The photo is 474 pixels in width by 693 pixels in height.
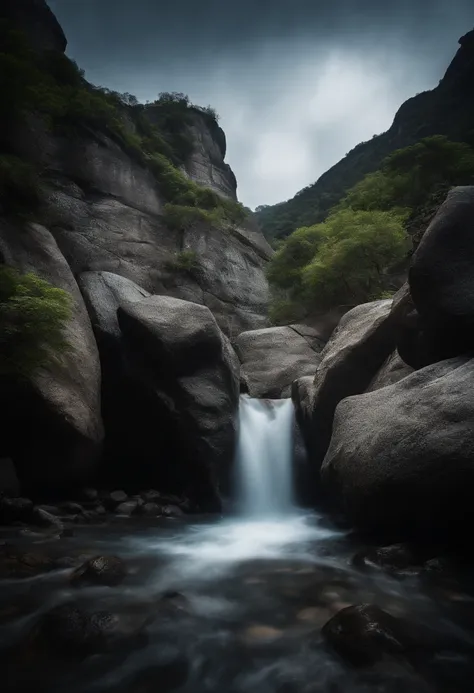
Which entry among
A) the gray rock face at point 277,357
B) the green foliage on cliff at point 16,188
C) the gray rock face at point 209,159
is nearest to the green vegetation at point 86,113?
the green foliage on cliff at point 16,188

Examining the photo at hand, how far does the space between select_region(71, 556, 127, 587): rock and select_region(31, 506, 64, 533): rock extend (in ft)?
8.68

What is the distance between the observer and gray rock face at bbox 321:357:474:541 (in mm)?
4930

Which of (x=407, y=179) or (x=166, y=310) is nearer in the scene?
(x=166, y=310)

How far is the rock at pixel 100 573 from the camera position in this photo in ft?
15.4

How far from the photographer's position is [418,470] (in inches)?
203

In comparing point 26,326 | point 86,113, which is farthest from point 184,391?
point 86,113

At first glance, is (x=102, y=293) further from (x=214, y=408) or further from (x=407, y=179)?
(x=407, y=179)

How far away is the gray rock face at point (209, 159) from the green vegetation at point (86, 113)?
1194 millimetres

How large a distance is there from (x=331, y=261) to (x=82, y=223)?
34.5 ft

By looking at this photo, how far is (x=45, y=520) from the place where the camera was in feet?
23.9

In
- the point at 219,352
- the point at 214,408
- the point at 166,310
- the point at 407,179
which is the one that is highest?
the point at 407,179

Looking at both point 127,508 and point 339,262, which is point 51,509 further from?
point 339,262

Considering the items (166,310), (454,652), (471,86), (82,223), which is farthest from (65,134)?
(471,86)

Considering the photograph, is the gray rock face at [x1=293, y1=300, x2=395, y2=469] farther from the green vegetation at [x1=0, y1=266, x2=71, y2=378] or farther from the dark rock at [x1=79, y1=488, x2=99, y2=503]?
the green vegetation at [x1=0, y1=266, x2=71, y2=378]
